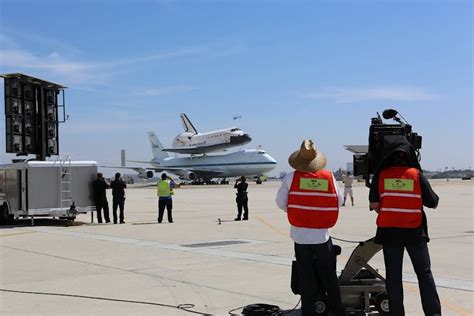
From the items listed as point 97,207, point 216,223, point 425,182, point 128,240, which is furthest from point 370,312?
point 97,207

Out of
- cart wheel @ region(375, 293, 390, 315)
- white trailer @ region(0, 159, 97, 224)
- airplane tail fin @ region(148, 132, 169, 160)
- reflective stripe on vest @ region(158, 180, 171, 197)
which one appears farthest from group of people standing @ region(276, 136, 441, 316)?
airplane tail fin @ region(148, 132, 169, 160)

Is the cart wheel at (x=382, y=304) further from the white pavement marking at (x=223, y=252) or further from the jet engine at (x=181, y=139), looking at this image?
the jet engine at (x=181, y=139)

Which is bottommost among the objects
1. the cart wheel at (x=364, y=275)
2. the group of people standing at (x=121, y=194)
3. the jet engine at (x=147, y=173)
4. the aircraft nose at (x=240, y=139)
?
the cart wheel at (x=364, y=275)

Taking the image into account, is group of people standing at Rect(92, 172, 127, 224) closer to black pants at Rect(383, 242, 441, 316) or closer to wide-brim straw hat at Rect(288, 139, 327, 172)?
wide-brim straw hat at Rect(288, 139, 327, 172)

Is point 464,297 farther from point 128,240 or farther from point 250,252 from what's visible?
point 128,240

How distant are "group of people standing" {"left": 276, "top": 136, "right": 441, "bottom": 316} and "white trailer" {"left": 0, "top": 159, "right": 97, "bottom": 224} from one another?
13506 mm

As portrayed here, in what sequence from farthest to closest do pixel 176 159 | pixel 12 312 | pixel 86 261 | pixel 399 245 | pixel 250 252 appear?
pixel 176 159 < pixel 250 252 < pixel 86 261 < pixel 12 312 < pixel 399 245

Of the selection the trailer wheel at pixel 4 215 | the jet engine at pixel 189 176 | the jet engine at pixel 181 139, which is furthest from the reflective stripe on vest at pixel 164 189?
the jet engine at pixel 181 139

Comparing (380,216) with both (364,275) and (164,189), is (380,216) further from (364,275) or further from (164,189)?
(164,189)

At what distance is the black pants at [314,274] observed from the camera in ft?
18.6

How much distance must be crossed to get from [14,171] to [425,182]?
1519cm

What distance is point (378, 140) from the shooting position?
5.69 metres

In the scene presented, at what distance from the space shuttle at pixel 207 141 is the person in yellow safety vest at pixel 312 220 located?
79355mm

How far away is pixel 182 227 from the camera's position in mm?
17219
